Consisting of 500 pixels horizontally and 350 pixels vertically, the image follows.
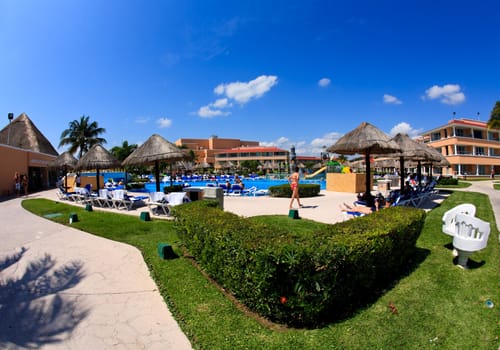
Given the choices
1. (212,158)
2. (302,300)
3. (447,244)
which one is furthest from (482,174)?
(212,158)

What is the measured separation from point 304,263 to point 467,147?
45.8 m

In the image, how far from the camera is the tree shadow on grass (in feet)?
10.2

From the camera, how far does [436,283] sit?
171 inches

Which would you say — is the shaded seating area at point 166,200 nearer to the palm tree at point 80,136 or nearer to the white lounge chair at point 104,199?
the white lounge chair at point 104,199

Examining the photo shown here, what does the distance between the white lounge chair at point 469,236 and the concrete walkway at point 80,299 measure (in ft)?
15.5

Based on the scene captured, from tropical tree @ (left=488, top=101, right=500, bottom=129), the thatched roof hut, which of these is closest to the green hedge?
tropical tree @ (left=488, top=101, right=500, bottom=129)

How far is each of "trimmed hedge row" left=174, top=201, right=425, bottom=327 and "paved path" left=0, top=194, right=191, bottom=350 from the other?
38.3 inches

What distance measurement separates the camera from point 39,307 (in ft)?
12.2

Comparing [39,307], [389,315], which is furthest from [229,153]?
[389,315]

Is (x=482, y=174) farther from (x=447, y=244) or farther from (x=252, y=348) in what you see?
(x=252, y=348)

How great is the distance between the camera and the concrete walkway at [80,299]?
307cm

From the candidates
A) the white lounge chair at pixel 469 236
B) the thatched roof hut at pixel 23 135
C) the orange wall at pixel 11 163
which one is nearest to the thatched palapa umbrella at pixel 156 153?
the white lounge chair at pixel 469 236

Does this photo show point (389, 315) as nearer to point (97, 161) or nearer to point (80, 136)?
point (97, 161)

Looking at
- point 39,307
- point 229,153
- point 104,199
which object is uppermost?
point 229,153
